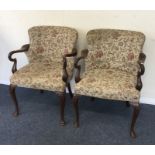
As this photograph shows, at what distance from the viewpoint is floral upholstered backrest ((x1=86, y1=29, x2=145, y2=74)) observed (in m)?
2.37

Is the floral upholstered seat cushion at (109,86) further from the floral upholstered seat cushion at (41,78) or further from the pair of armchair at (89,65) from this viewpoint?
the floral upholstered seat cushion at (41,78)

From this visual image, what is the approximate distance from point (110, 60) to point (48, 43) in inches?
28.0

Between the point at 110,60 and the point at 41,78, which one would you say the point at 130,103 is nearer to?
the point at 110,60

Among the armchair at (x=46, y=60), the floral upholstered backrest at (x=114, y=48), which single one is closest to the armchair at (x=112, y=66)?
the floral upholstered backrest at (x=114, y=48)

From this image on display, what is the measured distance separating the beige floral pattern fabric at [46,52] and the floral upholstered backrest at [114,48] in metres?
0.22

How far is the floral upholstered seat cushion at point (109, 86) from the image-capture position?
81.7 inches

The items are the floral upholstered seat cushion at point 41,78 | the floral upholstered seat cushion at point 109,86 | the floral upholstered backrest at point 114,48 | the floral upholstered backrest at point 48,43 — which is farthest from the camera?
the floral upholstered backrest at point 48,43

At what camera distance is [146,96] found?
275 centimetres

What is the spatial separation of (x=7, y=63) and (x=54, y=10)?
102 centimetres

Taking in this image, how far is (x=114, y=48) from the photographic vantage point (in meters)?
2.43

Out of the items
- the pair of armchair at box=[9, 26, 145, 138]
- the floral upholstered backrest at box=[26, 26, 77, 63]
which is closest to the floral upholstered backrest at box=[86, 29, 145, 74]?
the pair of armchair at box=[9, 26, 145, 138]

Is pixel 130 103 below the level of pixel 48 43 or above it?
below

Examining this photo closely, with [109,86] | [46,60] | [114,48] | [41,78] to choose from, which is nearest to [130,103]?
[109,86]

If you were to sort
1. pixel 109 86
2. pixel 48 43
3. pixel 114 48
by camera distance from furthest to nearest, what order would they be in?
pixel 48 43 → pixel 114 48 → pixel 109 86
